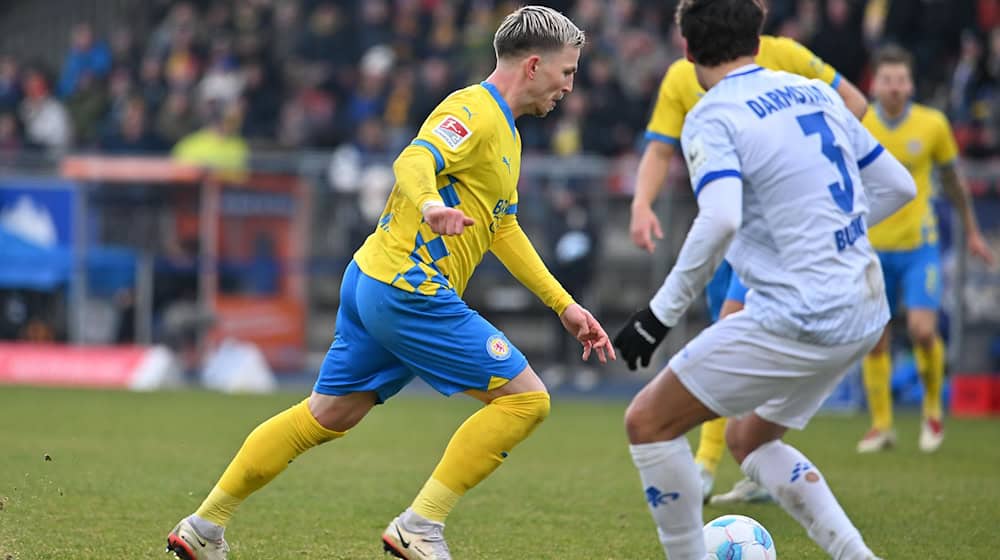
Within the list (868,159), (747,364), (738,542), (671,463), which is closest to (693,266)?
(747,364)

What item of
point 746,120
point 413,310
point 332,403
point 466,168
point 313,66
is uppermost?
point 746,120

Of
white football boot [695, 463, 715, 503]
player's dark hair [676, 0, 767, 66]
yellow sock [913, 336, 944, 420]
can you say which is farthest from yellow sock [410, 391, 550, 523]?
yellow sock [913, 336, 944, 420]

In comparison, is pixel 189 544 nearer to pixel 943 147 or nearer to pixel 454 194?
pixel 454 194

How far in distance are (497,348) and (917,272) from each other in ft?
18.6

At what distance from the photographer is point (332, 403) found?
5355mm

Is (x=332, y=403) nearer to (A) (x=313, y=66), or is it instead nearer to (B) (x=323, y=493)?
Result: (B) (x=323, y=493)

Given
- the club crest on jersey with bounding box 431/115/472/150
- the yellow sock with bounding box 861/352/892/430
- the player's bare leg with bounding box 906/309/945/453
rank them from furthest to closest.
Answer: the player's bare leg with bounding box 906/309/945/453
the yellow sock with bounding box 861/352/892/430
the club crest on jersey with bounding box 431/115/472/150

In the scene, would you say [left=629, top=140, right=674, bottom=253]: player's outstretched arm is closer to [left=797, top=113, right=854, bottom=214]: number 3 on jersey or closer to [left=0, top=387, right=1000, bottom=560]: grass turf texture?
[left=0, top=387, right=1000, bottom=560]: grass turf texture

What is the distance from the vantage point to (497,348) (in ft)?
16.8

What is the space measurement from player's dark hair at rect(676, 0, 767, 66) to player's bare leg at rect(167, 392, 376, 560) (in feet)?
6.14

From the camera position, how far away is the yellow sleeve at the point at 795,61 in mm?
7426

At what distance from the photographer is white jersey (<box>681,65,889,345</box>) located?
14.7 ft

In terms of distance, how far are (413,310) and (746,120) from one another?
4.67ft

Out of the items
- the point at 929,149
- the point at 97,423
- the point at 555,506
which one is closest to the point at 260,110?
the point at 97,423
